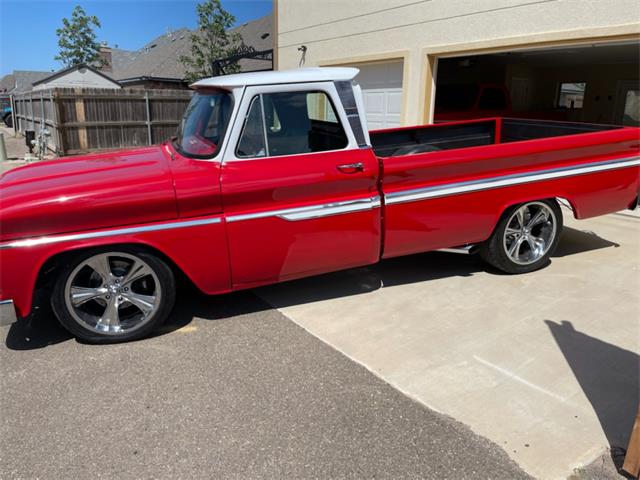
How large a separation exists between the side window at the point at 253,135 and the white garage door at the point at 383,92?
24.4 ft

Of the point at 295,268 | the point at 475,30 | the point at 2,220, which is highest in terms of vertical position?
the point at 475,30

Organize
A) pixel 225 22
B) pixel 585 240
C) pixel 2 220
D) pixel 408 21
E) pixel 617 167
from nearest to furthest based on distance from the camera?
1. pixel 2 220
2. pixel 617 167
3. pixel 585 240
4. pixel 408 21
5. pixel 225 22

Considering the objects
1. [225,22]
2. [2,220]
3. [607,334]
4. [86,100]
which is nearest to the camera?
[2,220]

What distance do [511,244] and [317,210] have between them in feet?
7.36

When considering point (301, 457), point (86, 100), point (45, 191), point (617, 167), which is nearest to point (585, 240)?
point (617, 167)

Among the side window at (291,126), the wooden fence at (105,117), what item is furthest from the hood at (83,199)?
the wooden fence at (105,117)

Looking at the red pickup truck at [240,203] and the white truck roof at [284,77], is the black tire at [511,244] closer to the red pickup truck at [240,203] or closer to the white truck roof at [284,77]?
the red pickup truck at [240,203]

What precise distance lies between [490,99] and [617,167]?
7358 mm

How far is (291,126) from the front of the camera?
402 cm

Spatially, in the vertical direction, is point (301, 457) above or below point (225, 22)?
below

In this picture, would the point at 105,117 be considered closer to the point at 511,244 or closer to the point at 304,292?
the point at 304,292

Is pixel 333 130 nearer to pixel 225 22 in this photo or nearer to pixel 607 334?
pixel 607 334

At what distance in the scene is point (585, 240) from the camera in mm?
6344

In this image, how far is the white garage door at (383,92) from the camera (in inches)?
429
